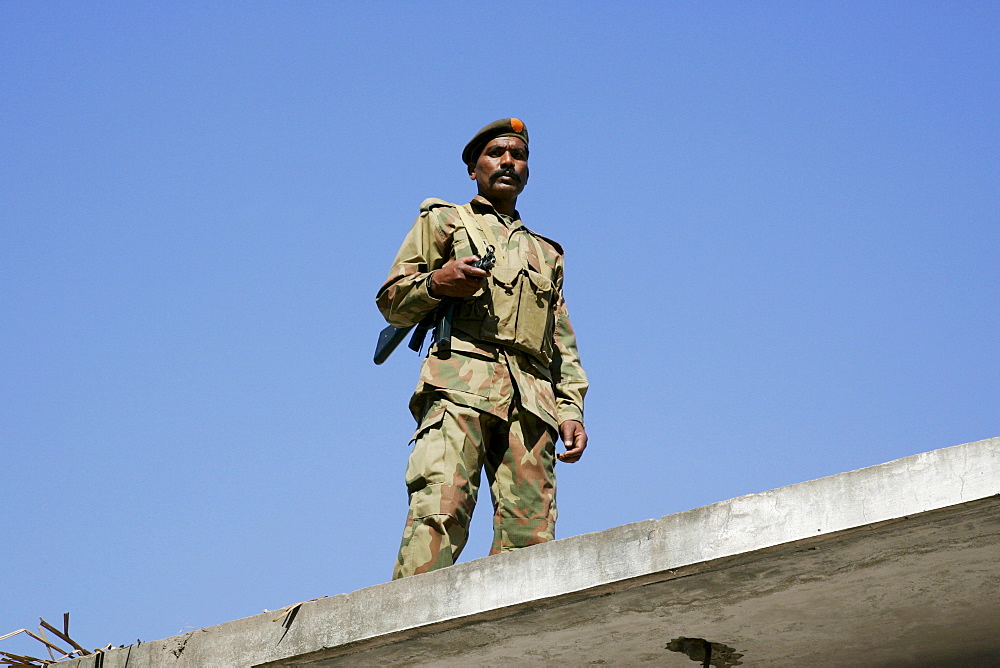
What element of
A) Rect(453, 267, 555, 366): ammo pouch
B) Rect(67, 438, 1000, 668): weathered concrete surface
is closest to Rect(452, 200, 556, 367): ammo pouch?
Rect(453, 267, 555, 366): ammo pouch

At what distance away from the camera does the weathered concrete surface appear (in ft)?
12.3

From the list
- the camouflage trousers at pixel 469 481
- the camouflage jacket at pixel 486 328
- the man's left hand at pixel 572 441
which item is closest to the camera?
the camouflage trousers at pixel 469 481

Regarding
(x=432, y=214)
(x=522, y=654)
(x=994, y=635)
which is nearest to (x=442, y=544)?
(x=522, y=654)

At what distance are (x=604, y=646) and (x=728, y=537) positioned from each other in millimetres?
793

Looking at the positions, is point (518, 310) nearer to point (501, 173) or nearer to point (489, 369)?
point (489, 369)

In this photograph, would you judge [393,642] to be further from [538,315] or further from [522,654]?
[538,315]

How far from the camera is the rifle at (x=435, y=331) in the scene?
5.42 m

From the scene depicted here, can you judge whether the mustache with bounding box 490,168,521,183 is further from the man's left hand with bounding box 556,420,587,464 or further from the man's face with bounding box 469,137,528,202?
the man's left hand with bounding box 556,420,587,464

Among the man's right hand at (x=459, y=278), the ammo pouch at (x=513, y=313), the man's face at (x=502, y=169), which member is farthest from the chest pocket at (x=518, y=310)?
the man's face at (x=502, y=169)

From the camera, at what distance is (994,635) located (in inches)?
171

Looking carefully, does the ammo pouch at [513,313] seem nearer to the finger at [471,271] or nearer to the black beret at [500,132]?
the finger at [471,271]

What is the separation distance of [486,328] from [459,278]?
32 cm

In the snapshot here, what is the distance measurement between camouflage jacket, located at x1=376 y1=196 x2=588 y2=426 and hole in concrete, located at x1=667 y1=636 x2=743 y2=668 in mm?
1255

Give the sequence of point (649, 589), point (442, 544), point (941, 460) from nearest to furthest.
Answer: point (941, 460) < point (649, 589) < point (442, 544)
